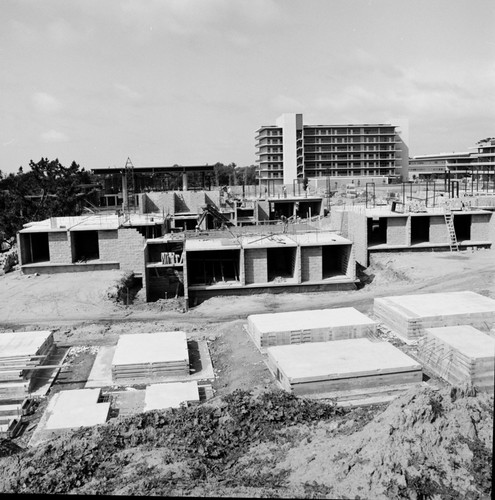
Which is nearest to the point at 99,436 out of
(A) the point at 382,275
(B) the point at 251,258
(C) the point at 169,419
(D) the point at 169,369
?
(C) the point at 169,419

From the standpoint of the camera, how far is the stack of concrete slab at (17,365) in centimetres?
1381

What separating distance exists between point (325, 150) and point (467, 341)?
2869 inches

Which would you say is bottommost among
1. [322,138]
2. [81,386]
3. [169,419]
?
[81,386]

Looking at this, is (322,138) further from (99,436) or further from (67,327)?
(99,436)

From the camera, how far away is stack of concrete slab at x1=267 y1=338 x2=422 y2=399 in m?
→ 13.1

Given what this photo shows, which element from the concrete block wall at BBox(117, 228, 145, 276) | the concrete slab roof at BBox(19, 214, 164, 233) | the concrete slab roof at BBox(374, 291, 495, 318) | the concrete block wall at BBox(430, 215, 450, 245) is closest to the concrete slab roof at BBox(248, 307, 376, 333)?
the concrete slab roof at BBox(374, 291, 495, 318)

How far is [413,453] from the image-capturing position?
292 inches

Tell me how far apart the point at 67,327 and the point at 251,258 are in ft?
29.2

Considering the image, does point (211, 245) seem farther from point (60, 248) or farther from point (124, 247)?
point (60, 248)

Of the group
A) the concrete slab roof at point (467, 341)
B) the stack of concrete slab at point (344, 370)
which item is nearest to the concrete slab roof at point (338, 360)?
the stack of concrete slab at point (344, 370)

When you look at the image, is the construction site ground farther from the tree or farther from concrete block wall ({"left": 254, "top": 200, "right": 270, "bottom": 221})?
concrete block wall ({"left": 254, "top": 200, "right": 270, "bottom": 221})

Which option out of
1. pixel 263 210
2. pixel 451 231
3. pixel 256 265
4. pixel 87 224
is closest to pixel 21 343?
pixel 256 265

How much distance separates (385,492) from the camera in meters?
6.79

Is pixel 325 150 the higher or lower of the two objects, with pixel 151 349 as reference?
higher
